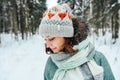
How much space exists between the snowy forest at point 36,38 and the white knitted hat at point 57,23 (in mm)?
399

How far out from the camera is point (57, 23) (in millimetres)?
3205

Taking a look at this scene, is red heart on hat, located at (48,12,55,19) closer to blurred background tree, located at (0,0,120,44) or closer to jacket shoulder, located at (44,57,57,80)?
jacket shoulder, located at (44,57,57,80)

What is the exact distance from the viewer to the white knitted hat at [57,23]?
3166 millimetres

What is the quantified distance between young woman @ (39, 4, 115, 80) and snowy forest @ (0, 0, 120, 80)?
35cm

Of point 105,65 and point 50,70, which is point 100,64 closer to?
point 105,65

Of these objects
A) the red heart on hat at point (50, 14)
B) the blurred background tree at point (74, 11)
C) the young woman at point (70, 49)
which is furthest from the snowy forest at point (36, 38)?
the red heart on hat at point (50, 14)

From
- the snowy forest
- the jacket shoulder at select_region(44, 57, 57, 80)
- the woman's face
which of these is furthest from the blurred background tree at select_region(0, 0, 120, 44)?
the woman's face

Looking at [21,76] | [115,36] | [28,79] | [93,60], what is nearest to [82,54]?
[93,60]

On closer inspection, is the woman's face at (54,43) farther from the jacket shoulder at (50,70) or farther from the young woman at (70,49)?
the jacket shoulder at (50,70)

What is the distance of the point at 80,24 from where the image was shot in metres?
3.22

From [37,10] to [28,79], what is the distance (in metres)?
40.3

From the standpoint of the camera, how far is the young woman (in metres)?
3.14

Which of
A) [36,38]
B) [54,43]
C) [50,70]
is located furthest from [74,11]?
[54,43]

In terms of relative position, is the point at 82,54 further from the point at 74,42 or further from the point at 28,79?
the point at 28,79
